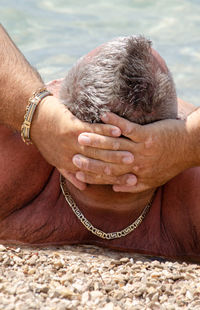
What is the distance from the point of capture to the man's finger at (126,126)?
2842 mm

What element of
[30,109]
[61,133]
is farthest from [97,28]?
[61,133]

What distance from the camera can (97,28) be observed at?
747cm

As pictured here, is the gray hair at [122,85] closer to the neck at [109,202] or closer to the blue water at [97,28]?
the neck at [109,202]

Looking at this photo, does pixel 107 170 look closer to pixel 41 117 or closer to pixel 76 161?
pixel 76 161

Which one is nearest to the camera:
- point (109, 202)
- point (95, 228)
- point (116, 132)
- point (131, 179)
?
point (116, 132)

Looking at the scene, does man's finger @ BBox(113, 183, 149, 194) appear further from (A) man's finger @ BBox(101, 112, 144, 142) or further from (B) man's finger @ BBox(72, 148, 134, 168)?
(A) man's finger @ BBox(101, 112, 144, 142)

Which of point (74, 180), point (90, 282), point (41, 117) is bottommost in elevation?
point (90, 282)

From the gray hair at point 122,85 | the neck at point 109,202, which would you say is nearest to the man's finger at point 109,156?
the gray hair at point 122,85

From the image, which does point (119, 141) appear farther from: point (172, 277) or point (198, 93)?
point (198, 93)

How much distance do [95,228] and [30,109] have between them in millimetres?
775

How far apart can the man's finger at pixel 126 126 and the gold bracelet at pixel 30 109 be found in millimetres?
361

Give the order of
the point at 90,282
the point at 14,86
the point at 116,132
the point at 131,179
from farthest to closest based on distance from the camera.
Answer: the point at 14,86 → the point at 131,179 → the point at 116,132 → the point at 90,282

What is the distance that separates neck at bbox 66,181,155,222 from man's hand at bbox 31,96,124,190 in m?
0.16

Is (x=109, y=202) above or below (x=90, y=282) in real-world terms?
above
